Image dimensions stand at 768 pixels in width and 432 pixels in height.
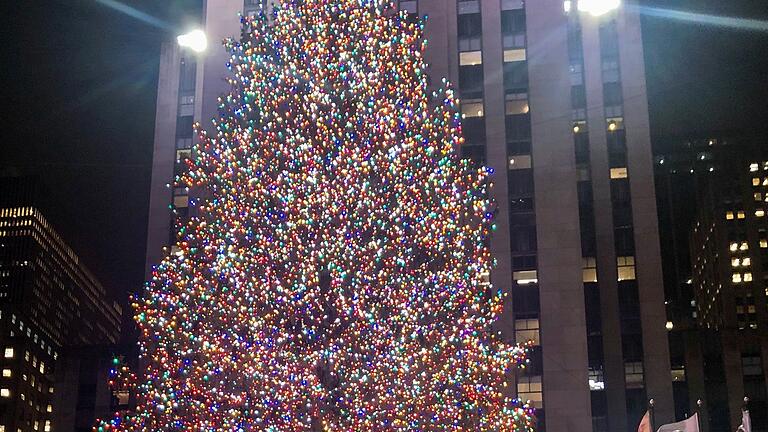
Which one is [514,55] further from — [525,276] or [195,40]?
[195,40]

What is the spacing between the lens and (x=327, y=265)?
17531mm

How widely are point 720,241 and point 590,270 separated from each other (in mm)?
89605

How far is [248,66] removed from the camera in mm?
20031

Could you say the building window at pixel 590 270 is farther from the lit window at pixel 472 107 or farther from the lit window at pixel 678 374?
the lit window at pixel 678 374

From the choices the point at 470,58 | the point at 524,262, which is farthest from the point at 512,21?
the point at 524,262

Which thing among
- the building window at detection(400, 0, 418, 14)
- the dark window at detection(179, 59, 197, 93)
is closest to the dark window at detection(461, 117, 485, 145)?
the building window at detection(400, 0, 418, 14)

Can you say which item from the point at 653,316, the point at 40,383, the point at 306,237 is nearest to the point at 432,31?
the point at 653,316

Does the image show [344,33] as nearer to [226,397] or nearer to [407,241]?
[407,241]

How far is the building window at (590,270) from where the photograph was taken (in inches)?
1524

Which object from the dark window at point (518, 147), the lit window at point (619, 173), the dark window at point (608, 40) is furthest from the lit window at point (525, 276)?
the dark window at point (608, 40)

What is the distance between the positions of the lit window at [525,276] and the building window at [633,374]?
6.47m

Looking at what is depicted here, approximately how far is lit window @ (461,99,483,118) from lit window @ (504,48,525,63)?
218 centimetres

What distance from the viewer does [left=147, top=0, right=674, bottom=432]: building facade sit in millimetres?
33562

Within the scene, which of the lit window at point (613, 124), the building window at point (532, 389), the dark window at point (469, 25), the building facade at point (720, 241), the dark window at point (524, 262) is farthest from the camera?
the building facade at point (720, 241)
